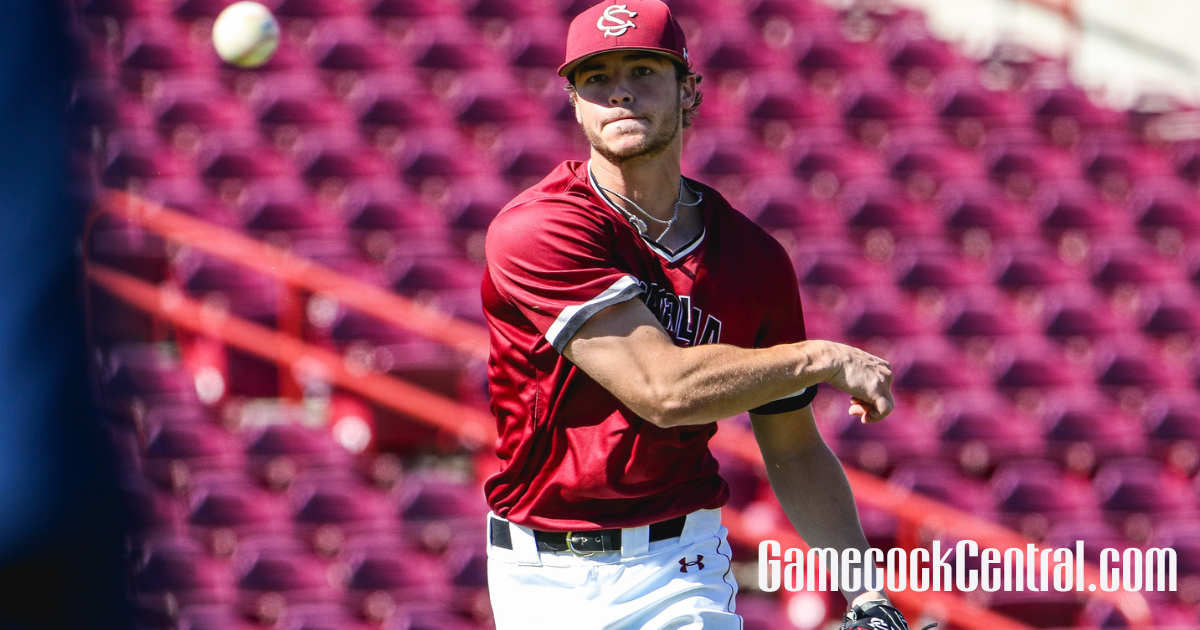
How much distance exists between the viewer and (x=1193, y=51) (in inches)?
354

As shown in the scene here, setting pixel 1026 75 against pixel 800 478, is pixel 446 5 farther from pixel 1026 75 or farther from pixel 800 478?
pixel 800 478

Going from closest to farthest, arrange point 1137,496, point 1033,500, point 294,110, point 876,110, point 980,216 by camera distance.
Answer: point 1033,500, point 1137,496, point 294,110, point 980,216, point 876,110

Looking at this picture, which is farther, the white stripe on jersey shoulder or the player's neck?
the player's neck

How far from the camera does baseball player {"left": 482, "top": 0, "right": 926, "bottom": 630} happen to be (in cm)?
229

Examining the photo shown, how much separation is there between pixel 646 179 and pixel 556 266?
30cm

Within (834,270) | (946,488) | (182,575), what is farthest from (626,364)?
(834,270)

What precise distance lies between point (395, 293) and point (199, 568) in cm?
172

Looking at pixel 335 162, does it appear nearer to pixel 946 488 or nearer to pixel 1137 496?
pixel 946 488

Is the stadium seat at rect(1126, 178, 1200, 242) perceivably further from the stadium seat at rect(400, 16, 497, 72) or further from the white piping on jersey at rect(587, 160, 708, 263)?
the white piping on jersey at rect(587, 160, 708, 263)

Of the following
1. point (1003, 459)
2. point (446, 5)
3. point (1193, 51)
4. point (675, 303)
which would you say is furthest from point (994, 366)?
point (675, 303)

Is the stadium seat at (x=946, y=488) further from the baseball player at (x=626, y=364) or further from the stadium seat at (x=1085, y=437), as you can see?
the baseball player at (x=626, y=364)

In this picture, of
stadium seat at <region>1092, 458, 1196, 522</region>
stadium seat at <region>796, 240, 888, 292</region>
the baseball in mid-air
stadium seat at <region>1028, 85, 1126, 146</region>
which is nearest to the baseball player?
stadium seat at <region>1092, 458, 1196, 522</region>

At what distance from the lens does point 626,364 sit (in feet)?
7.45

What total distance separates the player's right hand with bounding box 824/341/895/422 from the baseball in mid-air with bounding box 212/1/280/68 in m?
5.92
